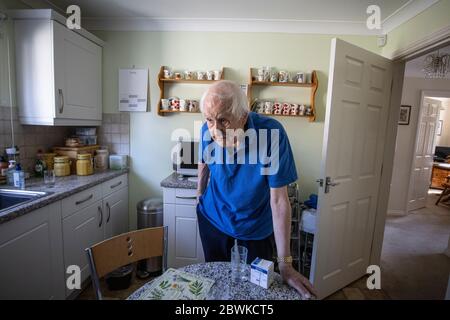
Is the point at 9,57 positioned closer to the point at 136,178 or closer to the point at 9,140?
the point at 9,140

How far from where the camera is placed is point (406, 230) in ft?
10.9

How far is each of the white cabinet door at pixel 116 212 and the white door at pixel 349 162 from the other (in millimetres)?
1724

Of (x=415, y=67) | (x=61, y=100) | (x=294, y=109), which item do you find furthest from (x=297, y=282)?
(x=415, y=67)

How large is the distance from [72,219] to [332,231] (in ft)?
6.11

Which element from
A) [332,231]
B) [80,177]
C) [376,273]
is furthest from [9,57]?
[376,273]

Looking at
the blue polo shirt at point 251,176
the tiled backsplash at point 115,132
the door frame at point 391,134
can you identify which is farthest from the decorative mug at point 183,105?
the door frame at point 391,134

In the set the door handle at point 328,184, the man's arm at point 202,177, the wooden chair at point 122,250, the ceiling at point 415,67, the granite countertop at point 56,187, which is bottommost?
the wooden chair at point 122,250

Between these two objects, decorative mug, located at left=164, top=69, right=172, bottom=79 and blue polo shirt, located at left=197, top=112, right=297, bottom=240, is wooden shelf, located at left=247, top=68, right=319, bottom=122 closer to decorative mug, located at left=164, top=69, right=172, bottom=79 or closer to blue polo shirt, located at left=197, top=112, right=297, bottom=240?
decorative mug, located at left=164, top=69, right=172, bottom=79

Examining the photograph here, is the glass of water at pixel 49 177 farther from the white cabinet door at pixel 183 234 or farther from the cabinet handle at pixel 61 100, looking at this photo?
the white cabinet door at pixel 183 234

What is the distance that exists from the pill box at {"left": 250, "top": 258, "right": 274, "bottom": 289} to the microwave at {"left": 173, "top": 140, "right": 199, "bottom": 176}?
1.48 meters

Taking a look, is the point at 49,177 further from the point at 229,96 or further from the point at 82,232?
the point at 229,96

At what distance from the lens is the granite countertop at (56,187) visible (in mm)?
1200

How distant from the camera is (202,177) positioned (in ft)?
4.28

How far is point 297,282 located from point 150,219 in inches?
66.6
